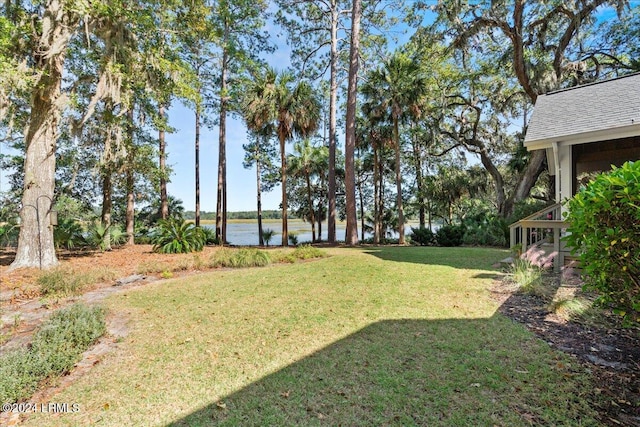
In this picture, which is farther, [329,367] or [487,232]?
[487,232]

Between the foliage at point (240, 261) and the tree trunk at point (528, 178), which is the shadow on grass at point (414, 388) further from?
the tree trunk at point (528, 178)

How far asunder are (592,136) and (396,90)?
9457mm

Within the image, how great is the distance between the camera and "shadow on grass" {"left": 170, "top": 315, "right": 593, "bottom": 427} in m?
2.05

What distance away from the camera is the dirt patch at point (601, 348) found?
214cm

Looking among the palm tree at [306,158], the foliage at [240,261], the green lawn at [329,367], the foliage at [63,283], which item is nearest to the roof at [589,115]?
the green lawn at [329,367]

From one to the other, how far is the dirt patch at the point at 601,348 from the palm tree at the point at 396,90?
10996 millimetres

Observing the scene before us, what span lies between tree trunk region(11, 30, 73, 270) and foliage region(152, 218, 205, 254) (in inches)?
117

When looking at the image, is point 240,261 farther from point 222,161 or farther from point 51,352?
point 222,161

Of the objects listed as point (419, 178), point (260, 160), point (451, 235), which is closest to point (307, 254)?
point (451, 235)

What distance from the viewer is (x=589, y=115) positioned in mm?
6852

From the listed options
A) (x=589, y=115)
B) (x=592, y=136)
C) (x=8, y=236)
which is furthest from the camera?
(x=8, y=236)

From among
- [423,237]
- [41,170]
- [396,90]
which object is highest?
[396,90]

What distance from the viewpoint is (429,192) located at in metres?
21.7

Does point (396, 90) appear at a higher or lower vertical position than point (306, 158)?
higher
